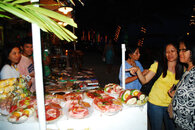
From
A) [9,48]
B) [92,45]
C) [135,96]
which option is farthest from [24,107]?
[92,45]

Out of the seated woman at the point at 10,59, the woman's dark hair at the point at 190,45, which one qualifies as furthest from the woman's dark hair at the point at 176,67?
the seated woman at the point at 10,59

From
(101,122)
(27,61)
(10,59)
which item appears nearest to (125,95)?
(101,122)

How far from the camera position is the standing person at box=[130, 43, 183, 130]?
199 centimetres

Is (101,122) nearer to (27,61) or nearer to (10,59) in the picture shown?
(10,59)

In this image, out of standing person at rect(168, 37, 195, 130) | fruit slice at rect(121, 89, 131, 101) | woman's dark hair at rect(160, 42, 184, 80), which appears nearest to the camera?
standing person at rect(168, 37, 195, 130)

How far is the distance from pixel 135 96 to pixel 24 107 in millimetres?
1394

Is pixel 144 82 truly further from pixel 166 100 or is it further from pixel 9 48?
pixel 9 48

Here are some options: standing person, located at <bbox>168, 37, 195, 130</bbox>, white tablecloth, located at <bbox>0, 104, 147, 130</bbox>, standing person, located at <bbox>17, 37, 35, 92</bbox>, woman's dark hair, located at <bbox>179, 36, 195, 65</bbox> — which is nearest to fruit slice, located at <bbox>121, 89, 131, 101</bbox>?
white tablecloth, located at <bbox>0, 104, 147, 130</bbox>

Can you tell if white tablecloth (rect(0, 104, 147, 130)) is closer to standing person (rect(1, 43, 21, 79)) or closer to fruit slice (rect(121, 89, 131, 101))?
fruit slice (rect(121, 89, 131, 101))

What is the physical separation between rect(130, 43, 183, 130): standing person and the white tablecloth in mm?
662

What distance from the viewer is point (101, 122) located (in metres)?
1.39

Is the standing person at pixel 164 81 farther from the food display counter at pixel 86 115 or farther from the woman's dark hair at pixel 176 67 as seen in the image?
the food display counter at pixel 86 115

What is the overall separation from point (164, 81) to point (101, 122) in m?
1.35

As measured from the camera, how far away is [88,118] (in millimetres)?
1356
